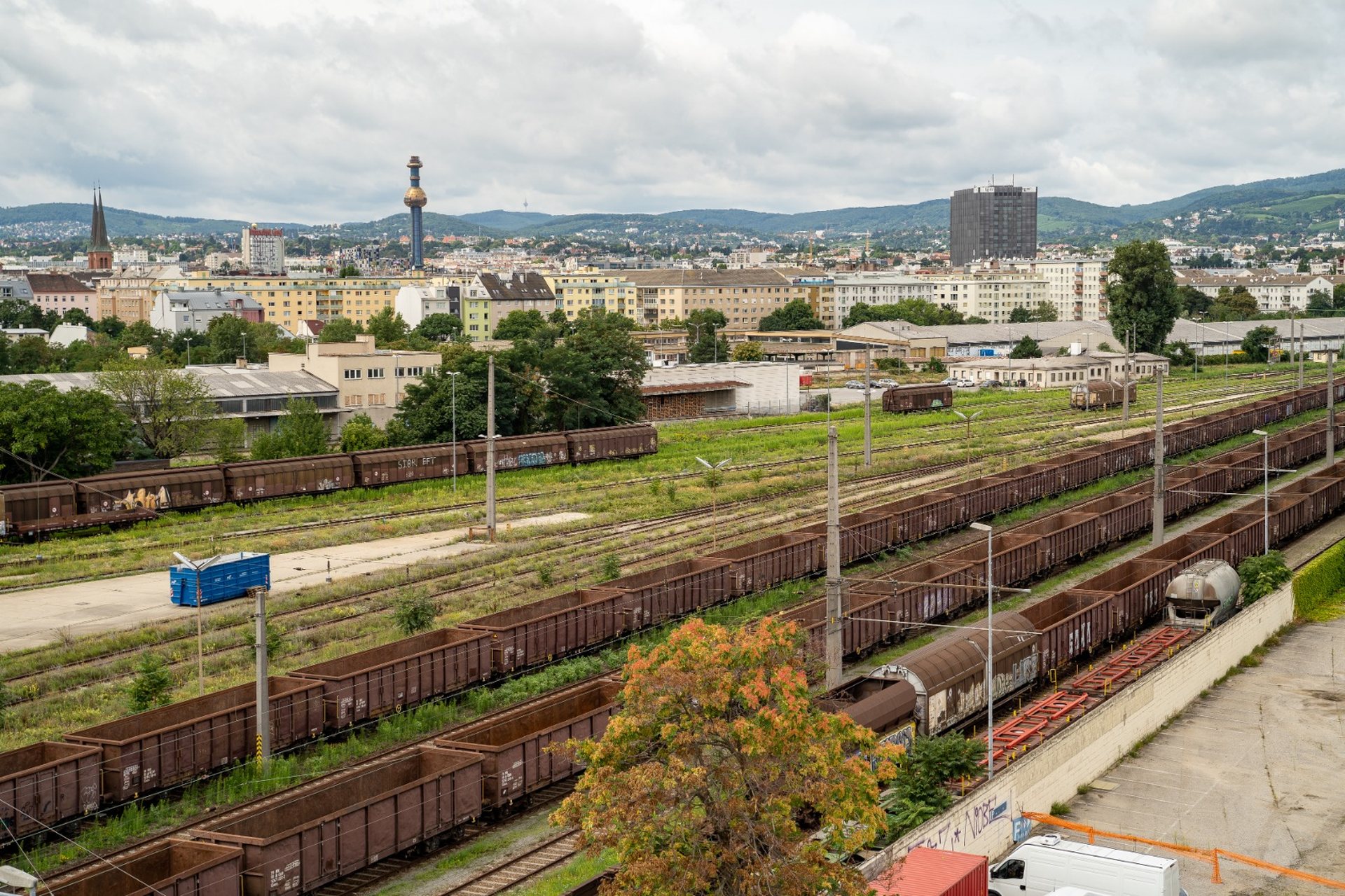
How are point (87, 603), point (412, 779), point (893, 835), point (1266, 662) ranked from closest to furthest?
point (893, 835)
point (412, 779)
point (1266, 662)
point (87, 603)

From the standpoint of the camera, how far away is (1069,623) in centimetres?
4038

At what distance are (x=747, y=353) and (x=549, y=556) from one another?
111 meters

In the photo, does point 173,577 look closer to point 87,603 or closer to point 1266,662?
point 87,603

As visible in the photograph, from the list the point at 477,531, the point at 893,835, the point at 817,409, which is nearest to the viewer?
the point at 893,835

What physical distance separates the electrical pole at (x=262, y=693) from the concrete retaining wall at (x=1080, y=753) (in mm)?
13360

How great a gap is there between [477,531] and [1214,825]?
36.4 meters

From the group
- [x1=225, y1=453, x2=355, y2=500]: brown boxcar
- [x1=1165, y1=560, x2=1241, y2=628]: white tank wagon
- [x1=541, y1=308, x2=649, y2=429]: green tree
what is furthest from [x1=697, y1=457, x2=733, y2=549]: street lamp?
[x1=541, y1=308, x2=649, y2=429]: green tree

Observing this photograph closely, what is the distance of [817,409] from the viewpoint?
119 m

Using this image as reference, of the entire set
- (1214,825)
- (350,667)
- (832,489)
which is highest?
(832,489)

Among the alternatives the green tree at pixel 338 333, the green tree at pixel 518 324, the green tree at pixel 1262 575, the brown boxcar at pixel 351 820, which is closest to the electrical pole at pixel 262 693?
the brown boxcar at pixel 351 820

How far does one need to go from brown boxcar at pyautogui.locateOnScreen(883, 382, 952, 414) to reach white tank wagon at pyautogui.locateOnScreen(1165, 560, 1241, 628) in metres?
68.2

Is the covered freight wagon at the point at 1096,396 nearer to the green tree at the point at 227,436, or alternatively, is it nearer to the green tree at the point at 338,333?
the green tree at the point at 227,436

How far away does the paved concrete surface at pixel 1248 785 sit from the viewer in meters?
28.7

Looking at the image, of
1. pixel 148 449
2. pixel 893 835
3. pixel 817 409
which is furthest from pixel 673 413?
pixel 893 835
